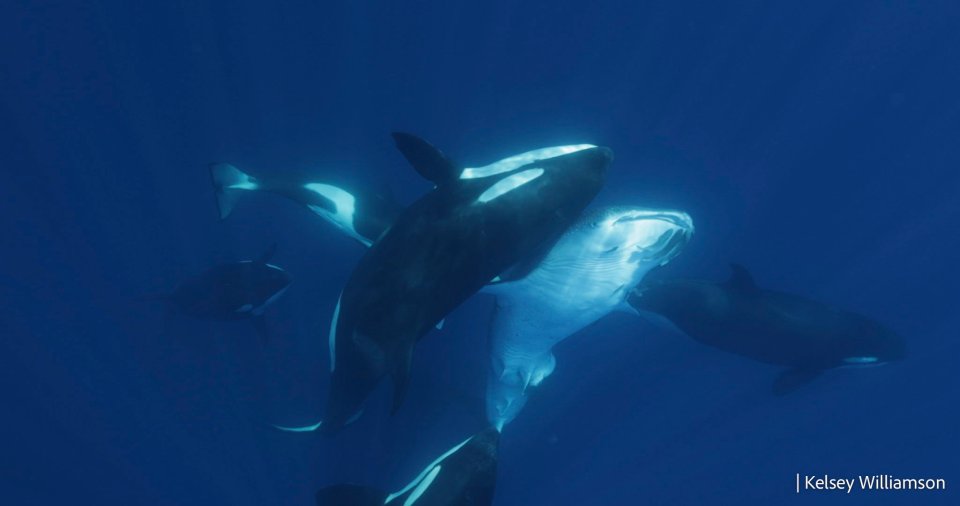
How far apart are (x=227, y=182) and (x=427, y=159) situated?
572 centimetres

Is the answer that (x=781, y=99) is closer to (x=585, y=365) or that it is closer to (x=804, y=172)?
(x=804, y=172)

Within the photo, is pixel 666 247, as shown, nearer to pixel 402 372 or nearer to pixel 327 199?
pixel 402 372

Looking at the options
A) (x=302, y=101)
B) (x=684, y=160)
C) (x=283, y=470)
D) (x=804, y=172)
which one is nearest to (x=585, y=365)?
(x=684, y=160)

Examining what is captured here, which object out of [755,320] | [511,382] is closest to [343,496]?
[511,382]

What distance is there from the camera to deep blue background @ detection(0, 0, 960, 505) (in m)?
11.9

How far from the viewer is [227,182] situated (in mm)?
10070

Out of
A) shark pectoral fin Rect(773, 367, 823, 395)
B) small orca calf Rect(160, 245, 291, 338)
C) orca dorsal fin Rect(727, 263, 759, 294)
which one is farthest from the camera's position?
shark pectoral fin Rect(773, 367, 823, 395)

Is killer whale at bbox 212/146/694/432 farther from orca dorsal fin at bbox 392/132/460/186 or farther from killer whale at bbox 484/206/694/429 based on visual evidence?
orca dorsal fin at bbox 392/132/460/186

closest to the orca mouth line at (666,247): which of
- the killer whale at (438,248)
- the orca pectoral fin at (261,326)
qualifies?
the killer whale at (438,248)

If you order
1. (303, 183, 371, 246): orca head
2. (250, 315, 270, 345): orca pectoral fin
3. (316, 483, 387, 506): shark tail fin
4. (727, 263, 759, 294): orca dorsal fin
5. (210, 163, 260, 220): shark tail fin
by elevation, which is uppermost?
(210, 163, 260, 220): shark tail fin

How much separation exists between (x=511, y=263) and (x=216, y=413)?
35.1 ft

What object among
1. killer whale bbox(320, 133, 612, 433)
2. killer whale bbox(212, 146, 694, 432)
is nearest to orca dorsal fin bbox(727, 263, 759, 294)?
killer whale bbox(212, 146, 694, 432)

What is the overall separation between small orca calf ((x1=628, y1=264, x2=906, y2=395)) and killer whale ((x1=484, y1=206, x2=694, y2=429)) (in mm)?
995

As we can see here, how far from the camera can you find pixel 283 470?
13469mm
